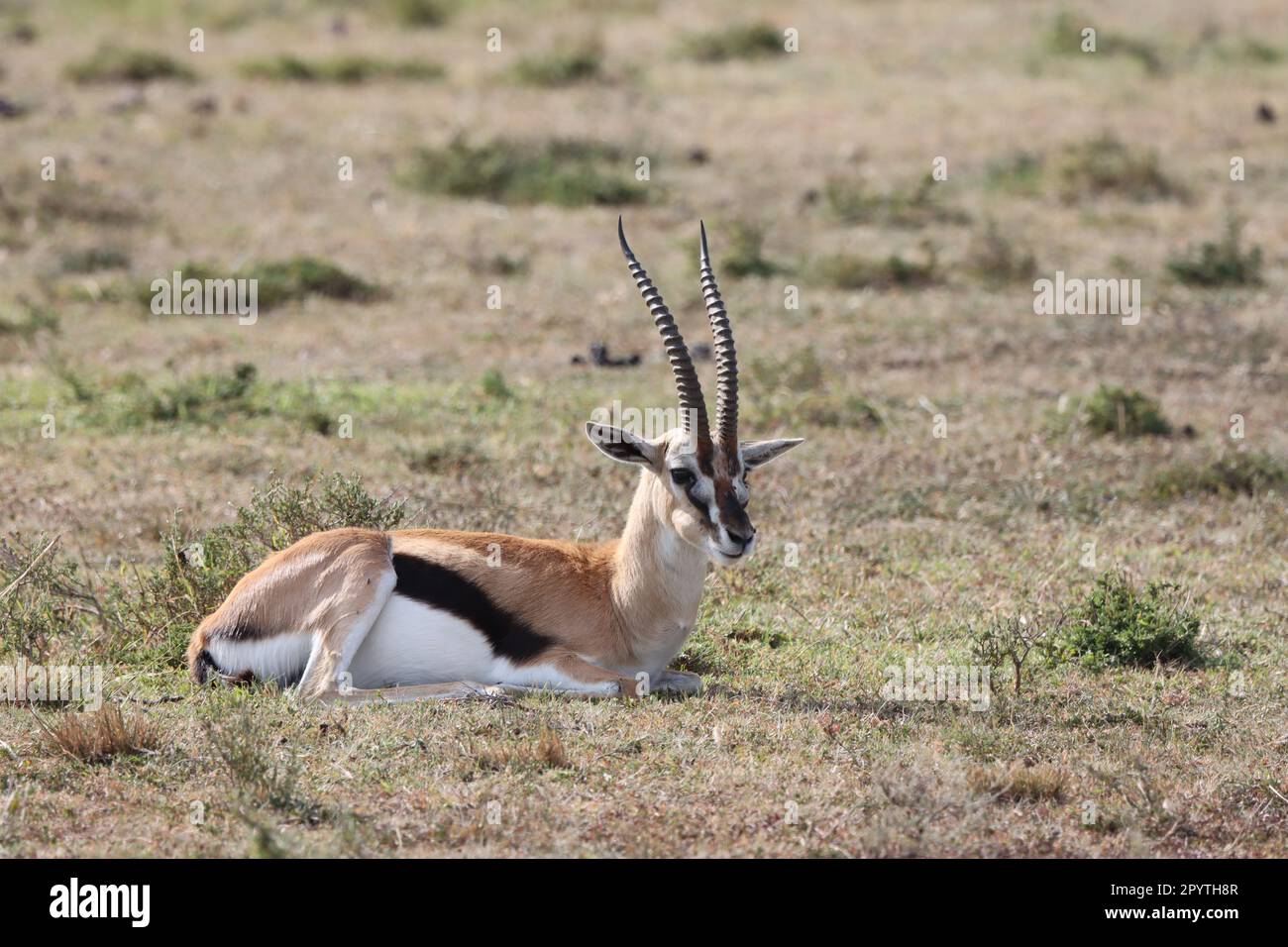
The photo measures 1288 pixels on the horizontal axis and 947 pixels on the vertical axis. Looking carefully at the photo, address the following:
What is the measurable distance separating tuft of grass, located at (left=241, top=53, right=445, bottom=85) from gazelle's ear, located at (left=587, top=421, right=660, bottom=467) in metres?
17.1

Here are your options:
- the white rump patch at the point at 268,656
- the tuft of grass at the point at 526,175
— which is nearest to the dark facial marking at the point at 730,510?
the white rump patch at the point at 268,656

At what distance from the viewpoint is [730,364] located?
22.6 ft

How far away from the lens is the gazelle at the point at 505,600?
6.73 metres

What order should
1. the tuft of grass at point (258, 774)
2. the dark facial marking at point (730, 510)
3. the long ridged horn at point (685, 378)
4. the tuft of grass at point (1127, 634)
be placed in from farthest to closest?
the tuft of grass at point (1127, 634), the long ridged horn at point (685, 378), the dark facial marking at point (730, 510), the tuft of grass at point (258, 774)

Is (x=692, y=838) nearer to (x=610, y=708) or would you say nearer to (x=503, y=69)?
(x=610, y=708)

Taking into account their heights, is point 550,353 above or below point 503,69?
below

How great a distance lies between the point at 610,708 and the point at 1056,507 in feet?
13.9

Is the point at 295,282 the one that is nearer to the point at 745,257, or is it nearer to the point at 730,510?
the point at 745,257

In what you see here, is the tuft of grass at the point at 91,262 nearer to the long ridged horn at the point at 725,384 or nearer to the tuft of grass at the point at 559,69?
the tuft of grass at the point at 559,69

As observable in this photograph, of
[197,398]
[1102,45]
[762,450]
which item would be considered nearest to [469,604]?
[762,450]

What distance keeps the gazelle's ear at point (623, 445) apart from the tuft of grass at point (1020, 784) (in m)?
1.81

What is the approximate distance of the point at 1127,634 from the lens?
759 centimetres

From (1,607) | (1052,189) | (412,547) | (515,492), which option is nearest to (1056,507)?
(515,492)
